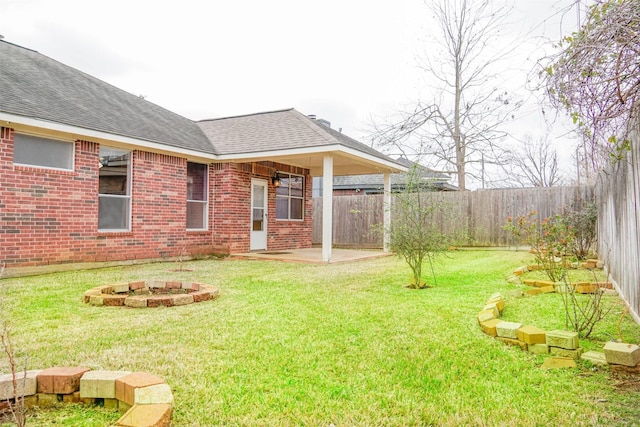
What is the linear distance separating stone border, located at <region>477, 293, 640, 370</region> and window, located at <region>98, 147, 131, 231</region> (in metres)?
8.07

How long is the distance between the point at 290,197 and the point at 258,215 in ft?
5.31

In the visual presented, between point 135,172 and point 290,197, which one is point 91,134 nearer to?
point 135,172

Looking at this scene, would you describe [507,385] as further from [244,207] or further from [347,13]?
[347,13]

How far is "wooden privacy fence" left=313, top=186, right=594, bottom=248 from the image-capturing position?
12.5 metres

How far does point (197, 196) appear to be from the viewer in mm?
11484

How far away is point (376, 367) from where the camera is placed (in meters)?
2.89

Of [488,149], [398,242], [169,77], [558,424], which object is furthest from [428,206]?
[169,77]

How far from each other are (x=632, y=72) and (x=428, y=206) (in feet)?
12.7

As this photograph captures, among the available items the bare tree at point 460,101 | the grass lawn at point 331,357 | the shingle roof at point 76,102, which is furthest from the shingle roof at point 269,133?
the bare tree at point 460,101

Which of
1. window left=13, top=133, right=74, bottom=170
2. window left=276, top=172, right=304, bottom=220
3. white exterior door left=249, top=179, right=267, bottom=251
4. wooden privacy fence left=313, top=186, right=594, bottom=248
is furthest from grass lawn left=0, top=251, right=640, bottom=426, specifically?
window left=276, top=172, right=304, bottom=220

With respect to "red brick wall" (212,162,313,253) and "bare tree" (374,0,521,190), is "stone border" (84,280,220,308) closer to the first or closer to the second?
Result: "red brick wall" (212,162,313,253)

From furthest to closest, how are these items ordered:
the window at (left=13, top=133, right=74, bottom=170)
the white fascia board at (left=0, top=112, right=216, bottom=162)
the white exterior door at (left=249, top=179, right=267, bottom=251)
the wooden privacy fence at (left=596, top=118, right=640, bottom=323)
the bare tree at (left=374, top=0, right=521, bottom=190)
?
the bare tree at (left=374, top=0, right=521, bottom=190), the white exterior door at (left=249, top=179, right=267, bottom=251), the window at (left=13, top=133, right=74, bottom=170), the white fascia board at (left=0, top=112, right=216, bottom=162), the wooden privacy fence at (left=596, top=118, right=640, bottom=323)

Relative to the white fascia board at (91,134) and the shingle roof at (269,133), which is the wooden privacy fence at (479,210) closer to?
the shingle roof at (269,133)

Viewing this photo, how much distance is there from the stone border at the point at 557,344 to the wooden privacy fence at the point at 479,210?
25.3 feet
